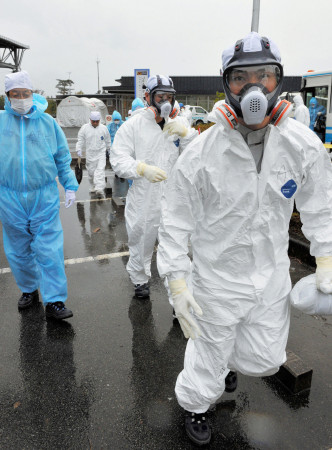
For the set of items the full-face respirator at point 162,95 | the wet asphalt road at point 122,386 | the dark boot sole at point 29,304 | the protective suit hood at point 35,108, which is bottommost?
the wet asphalt road at point 122,386

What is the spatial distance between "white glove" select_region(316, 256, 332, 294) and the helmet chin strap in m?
0.72

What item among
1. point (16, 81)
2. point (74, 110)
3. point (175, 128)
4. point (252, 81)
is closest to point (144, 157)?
point (175, 128)

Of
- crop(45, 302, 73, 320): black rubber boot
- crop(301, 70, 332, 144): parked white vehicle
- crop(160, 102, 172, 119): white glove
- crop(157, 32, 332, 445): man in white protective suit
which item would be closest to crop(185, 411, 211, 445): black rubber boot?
crop(157, 32, 332, 445): man in white protective suit

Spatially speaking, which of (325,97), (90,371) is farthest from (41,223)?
(325,97)

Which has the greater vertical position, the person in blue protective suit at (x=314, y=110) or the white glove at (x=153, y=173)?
the person in blue protective suit at (x=314, y=110)

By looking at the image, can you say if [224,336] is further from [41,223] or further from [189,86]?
[189,86]

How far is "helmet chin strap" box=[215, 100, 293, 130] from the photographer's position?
1.61 metres

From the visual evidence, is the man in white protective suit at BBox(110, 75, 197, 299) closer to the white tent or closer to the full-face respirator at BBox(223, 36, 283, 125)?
the full-face respirator at BBox(223, 36, 283, 125)

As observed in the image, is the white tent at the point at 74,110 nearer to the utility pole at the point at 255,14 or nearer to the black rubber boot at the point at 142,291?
the utility pole at the point at 255,14

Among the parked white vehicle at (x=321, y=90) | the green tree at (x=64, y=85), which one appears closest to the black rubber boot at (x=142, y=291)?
the parked white vehicle at (x=321, y=90)

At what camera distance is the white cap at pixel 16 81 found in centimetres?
300

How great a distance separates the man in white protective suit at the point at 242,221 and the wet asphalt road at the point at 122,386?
0.32m

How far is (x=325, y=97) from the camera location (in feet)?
37.0

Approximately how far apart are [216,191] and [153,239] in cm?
198
